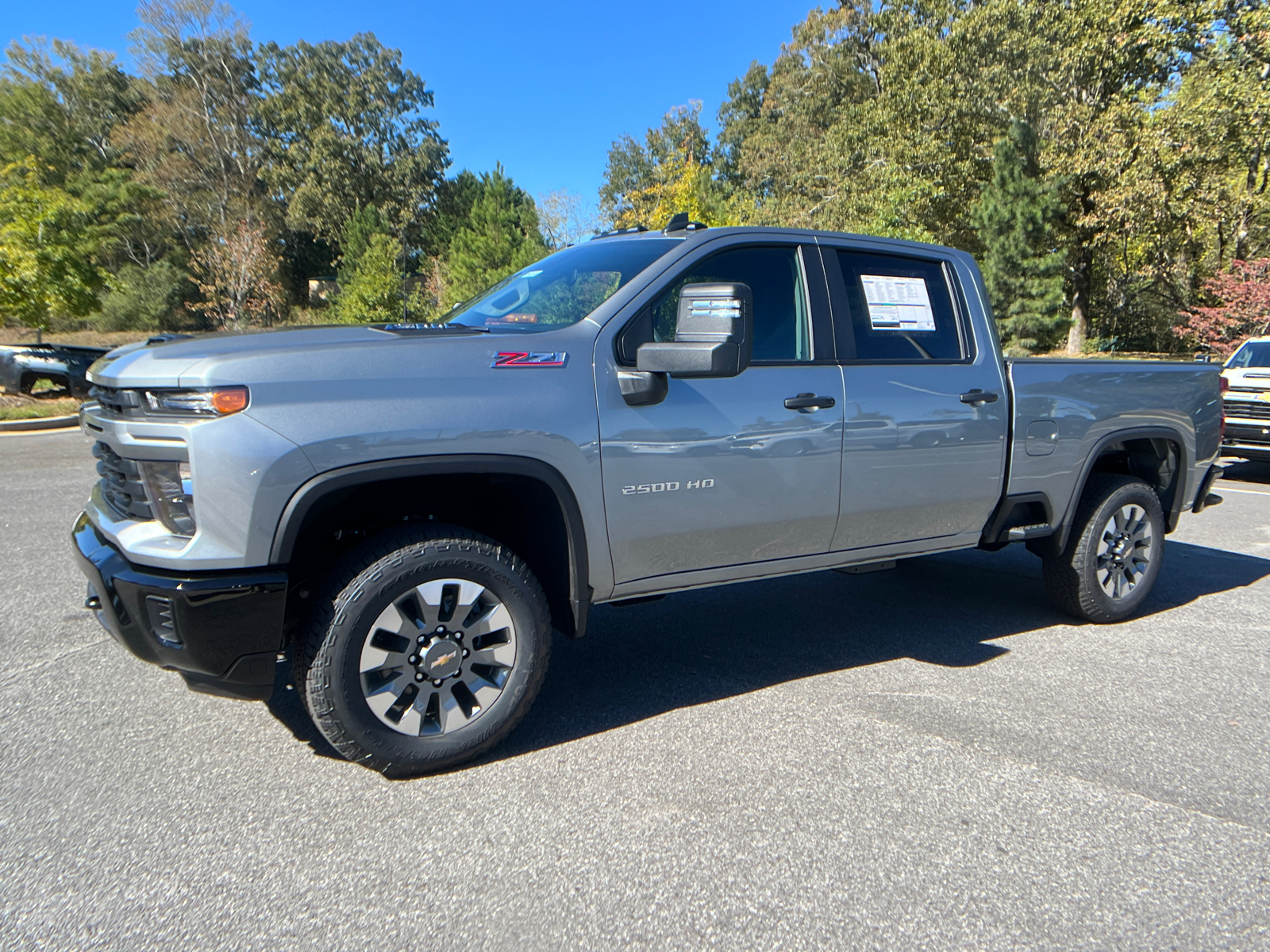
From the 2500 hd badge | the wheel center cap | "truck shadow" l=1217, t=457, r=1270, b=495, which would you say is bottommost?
"truck shadow" l=1217, t=457, r=1270, b=495

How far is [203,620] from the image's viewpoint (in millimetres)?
2666

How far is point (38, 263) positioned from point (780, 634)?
17995 millimetres

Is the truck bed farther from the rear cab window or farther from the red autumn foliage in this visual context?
the red autumn foliage

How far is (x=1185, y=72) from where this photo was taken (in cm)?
2588

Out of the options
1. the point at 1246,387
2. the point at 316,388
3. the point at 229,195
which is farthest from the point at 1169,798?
the point at 229,195

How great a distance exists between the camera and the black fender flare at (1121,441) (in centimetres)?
464

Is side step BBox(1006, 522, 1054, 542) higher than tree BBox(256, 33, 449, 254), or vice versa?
tree BBox(256, 33, 449, 254)

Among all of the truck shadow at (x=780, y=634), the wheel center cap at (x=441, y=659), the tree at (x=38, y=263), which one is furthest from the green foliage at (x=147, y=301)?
the wheel center cap at (x=441, y=659)

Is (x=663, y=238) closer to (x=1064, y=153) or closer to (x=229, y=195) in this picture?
(x=1064, y=153)

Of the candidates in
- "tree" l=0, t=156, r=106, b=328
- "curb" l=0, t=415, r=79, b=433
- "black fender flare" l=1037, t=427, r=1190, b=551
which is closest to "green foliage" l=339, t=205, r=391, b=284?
"tree" l=0, t=156, r=106, b=328

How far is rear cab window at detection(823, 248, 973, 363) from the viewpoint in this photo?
13.0 feet

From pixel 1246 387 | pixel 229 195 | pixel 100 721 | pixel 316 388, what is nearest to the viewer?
pixel 316 388

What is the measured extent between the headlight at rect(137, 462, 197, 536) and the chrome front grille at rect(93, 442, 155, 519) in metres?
0.05

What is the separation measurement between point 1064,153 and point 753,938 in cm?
3114
